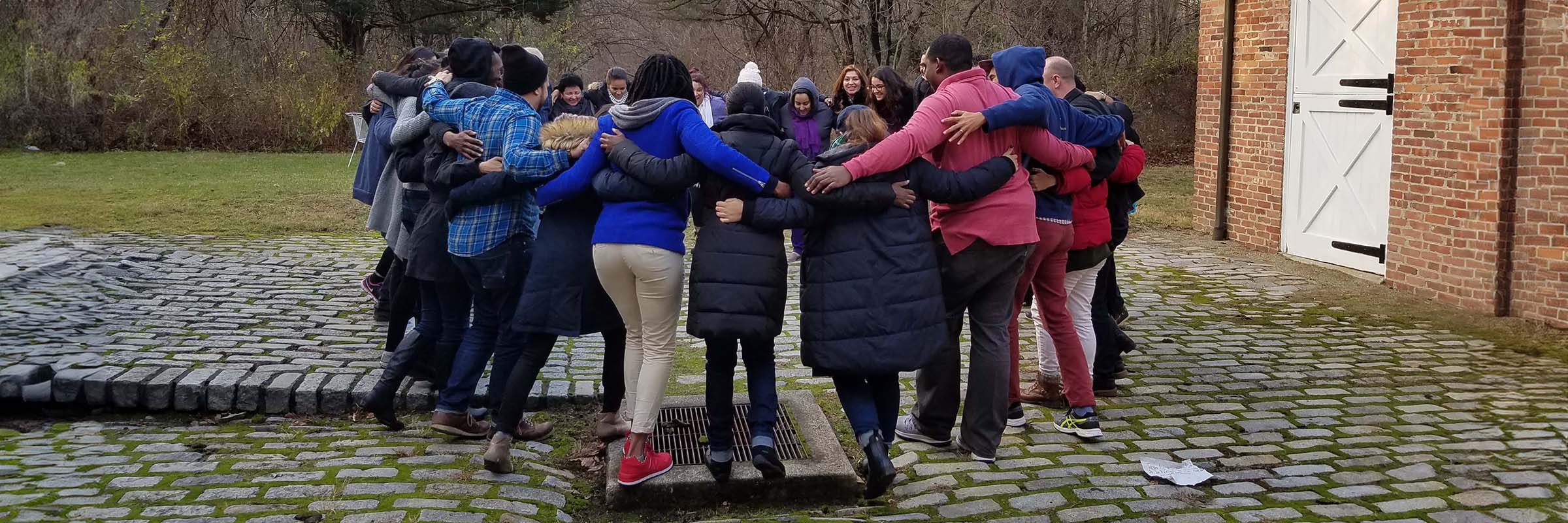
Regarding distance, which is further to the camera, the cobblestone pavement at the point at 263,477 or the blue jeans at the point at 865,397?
the blue jeans at the point at 865,397

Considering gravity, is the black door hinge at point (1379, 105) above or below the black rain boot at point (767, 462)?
above

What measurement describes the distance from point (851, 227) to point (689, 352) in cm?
301

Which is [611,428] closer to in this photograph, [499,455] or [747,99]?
[499,455]

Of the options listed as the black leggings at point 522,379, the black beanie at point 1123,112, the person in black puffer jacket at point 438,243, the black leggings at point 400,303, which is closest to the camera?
the black leggings at point 522,379

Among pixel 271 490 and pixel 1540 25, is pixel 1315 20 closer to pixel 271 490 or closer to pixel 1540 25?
pixel 1540 25

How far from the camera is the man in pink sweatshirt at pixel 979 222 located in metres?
5.17

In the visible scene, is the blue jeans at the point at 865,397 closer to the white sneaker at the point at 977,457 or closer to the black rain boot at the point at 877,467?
the black rain boot at the point at 877,467

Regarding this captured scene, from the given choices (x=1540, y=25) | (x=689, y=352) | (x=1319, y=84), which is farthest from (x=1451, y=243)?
(x=689, y=352)

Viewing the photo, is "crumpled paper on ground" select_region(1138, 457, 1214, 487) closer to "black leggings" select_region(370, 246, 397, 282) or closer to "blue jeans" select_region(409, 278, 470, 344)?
"blue jeans" select_region(409, 278, 470, 344)

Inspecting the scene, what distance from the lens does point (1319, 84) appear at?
10.9 m

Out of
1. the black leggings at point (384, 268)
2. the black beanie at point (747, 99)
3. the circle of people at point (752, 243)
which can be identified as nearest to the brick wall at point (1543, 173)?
the circle of people at point (752, 243)

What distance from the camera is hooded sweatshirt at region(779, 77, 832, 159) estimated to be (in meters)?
10.7

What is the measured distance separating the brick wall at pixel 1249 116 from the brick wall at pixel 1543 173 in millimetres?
2995

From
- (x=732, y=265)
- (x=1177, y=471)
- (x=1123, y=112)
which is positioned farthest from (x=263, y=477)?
(x=1123, y=112)
